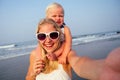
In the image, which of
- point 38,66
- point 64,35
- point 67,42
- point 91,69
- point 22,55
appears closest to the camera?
point 91,69

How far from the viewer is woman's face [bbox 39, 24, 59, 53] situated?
174 cm

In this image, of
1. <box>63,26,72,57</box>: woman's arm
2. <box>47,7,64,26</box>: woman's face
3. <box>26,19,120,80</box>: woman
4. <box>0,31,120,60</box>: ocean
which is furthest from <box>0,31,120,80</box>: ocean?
<box>26,19,120,80</box>: woman

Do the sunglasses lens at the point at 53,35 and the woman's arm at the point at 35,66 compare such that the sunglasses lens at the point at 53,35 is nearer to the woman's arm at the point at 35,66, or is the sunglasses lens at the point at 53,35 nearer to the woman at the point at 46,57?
the woman at the point at 46,57

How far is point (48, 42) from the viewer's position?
1.74 meters

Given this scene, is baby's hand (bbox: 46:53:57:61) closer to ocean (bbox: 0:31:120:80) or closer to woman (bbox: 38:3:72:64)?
woman (bbox: 38:3:72:64)

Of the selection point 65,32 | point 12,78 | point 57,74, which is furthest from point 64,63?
point 12,78

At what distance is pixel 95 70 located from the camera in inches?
14.5

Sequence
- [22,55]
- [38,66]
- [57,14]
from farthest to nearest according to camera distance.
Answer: [22,55] < [57,14] < [38,66]

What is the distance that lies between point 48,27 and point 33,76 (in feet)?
1.42

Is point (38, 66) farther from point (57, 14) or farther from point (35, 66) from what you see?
point (57, 14)

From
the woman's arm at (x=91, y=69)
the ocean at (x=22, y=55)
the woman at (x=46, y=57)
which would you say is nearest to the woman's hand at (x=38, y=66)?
the woman at (x=46, y=57)

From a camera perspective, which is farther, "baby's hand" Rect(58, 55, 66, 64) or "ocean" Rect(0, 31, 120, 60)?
"ocean" Rect(0, 31, 120, 60)

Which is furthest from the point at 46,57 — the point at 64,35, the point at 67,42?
the point at 64,35

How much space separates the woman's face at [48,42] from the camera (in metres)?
1.74
